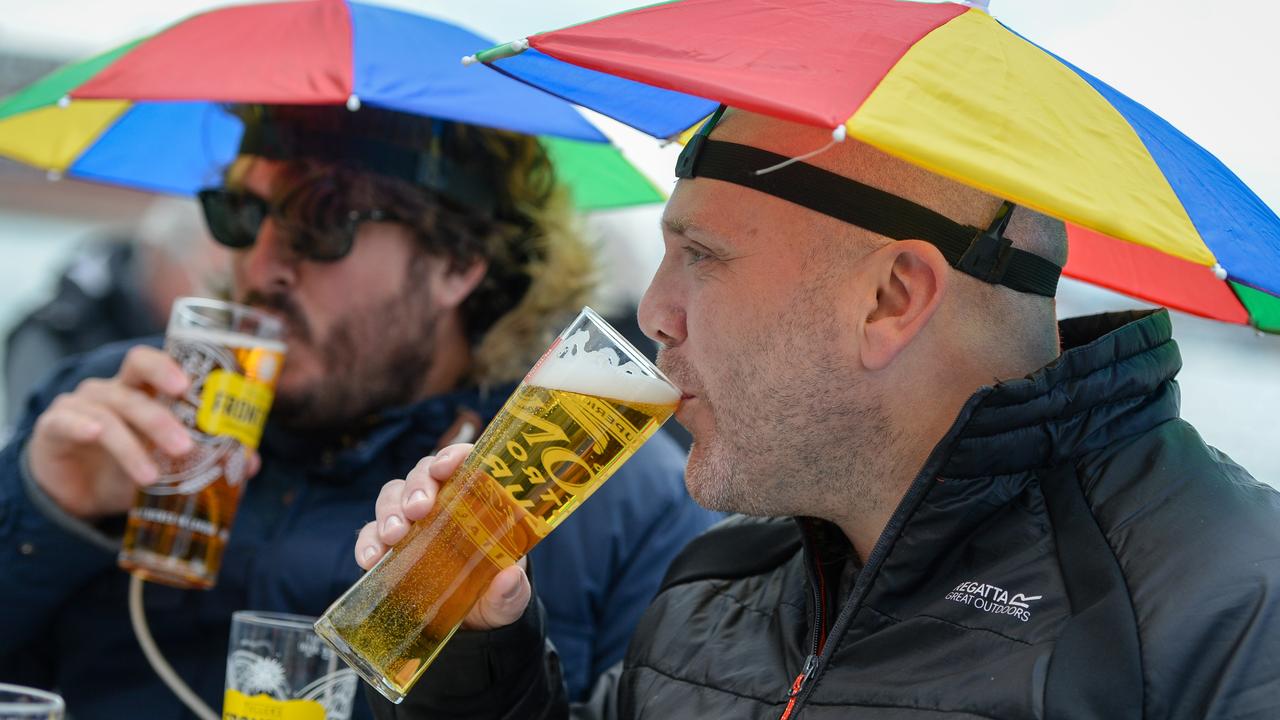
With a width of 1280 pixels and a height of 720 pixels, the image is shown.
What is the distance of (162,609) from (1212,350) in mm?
3611

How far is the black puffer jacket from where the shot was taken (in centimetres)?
147

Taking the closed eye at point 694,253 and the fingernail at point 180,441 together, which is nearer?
the closed eye at point 694,253

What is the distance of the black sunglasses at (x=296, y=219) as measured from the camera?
2.90 meters

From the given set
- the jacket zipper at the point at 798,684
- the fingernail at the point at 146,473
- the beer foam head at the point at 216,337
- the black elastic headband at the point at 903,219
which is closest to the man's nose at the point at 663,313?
the black elastic headband at the point at 903,219

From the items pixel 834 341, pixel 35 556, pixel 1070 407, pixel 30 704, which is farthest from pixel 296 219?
pixel 1070 407

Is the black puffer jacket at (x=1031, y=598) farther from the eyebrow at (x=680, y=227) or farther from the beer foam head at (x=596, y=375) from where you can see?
the eyebrow at (x=680, y=227)

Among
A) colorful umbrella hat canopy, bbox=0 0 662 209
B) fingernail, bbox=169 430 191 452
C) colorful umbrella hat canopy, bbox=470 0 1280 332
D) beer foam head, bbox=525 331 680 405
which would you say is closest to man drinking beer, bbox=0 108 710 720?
fingernail, bbox=169 430 191 452

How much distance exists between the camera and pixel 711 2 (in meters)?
1.64

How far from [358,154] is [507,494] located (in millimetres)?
1528

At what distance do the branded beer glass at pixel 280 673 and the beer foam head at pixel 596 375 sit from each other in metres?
0.64

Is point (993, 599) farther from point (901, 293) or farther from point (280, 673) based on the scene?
point (280, 673)

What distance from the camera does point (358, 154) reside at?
298 cm

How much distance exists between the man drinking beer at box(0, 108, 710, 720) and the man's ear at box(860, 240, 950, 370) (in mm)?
1157

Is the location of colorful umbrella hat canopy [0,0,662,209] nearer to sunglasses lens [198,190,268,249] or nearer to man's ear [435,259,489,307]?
sunglasses lens [198,190,268,249]
